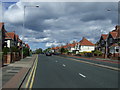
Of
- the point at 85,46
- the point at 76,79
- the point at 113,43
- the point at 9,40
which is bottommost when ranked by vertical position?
the point at 76,79

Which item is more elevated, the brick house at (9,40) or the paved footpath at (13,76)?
the brick house at (9,40)

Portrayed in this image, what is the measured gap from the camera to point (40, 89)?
336 inches

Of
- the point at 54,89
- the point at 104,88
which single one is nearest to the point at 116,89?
the point at 104,88

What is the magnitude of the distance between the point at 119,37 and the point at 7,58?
4092 centimetres

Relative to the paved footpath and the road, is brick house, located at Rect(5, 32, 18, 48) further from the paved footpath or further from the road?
the road

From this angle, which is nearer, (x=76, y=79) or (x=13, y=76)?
(x=76, y=79)

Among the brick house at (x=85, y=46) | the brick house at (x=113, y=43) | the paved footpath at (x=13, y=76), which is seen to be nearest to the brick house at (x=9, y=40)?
the brick house at (x=113, y=43)

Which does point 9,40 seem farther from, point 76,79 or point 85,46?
point 76,79

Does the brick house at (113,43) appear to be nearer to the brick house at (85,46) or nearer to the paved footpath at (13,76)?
the brick house at (85,46)

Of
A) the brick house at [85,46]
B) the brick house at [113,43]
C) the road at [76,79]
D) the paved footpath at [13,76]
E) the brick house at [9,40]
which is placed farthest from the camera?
the brick house at [85,46]

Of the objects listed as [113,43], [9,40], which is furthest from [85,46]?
[9,40]

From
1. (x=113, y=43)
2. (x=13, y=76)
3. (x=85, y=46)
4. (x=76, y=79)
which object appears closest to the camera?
(x=76, y=79)

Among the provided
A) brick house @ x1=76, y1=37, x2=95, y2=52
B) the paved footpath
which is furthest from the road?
brick house @ x1=76, y1=37, x2=95, y2=52

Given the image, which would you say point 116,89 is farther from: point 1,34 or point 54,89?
point 1,34
